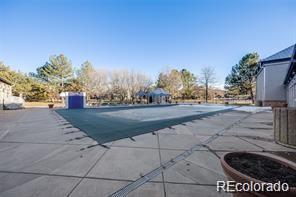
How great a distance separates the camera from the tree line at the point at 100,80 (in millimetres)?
36062

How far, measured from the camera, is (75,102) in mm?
24688

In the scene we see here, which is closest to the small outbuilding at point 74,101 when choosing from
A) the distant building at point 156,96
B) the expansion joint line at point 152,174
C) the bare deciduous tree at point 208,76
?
the distant building at point 156,96

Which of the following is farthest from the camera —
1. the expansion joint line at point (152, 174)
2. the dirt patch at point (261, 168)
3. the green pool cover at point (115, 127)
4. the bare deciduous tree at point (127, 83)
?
the bare deciduous tree at point (127, 83)

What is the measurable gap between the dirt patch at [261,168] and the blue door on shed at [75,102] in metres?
25.1

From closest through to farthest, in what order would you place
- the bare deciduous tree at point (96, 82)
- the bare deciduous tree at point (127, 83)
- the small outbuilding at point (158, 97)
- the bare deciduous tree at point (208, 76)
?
the small outbuilding at point (158, 97) < the bare deciduous tree at point (96, 82) < the bare deciduous tree at point (127, 83) < the bare deciduous tree at point (208, 76)

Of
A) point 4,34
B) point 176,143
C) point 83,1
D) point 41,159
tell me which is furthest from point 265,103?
point 4,34

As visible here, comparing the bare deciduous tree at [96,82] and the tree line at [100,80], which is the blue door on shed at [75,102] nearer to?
the bare deciduous tree at [96,82]

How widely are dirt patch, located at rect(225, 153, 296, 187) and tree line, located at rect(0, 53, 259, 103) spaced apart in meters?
37.7

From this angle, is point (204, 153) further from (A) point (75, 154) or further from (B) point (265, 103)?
(B) point (265, 103)

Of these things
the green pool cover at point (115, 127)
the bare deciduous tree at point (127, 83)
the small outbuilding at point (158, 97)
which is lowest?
the green pool cover at point (115, 127)

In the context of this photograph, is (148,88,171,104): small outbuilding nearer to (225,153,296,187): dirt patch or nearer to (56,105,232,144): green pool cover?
(56,105,232,144): green pool cover

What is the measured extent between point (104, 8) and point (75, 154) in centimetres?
1651

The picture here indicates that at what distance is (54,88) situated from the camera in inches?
1628

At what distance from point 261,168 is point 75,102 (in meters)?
25.5
